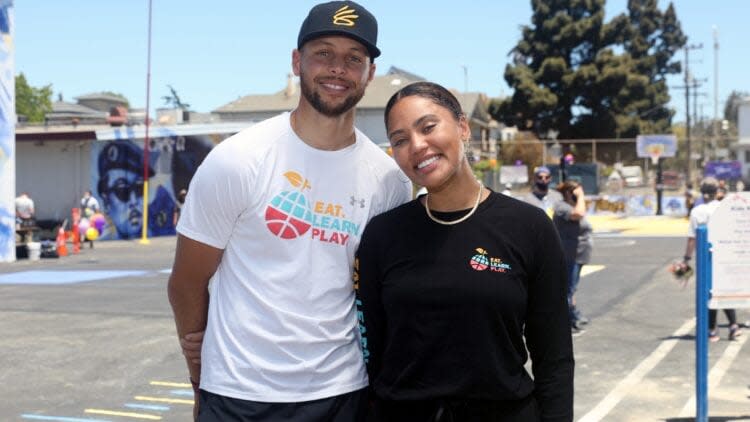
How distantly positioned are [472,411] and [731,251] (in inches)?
168

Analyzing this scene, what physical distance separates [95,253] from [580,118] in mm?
41979

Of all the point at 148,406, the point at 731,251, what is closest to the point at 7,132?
the point at 148,406

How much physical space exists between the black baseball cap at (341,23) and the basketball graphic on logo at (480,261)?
2.52 ft

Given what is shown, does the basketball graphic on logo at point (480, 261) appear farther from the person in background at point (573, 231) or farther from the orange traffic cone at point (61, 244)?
the orange traffic cone at point (61, 244)

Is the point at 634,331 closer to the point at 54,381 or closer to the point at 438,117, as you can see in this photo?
the point at 54,381

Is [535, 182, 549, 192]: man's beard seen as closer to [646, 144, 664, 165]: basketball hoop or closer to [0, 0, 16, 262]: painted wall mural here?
[0, 0, 16, 262]: painted wall mural

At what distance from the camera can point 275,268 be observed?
257cm

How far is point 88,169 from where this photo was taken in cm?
2941

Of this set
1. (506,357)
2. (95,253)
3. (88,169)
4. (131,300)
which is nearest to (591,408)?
→ (506,357)

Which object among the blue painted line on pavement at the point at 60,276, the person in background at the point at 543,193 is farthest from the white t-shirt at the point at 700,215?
the blue painted line on pavement at the point at 60,276

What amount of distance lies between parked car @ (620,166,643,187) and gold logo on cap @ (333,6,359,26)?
41669mm

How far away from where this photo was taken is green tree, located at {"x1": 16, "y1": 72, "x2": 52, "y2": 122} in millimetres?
96062

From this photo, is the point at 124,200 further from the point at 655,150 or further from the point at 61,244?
the point at 655,150

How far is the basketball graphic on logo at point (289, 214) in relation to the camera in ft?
8.39
